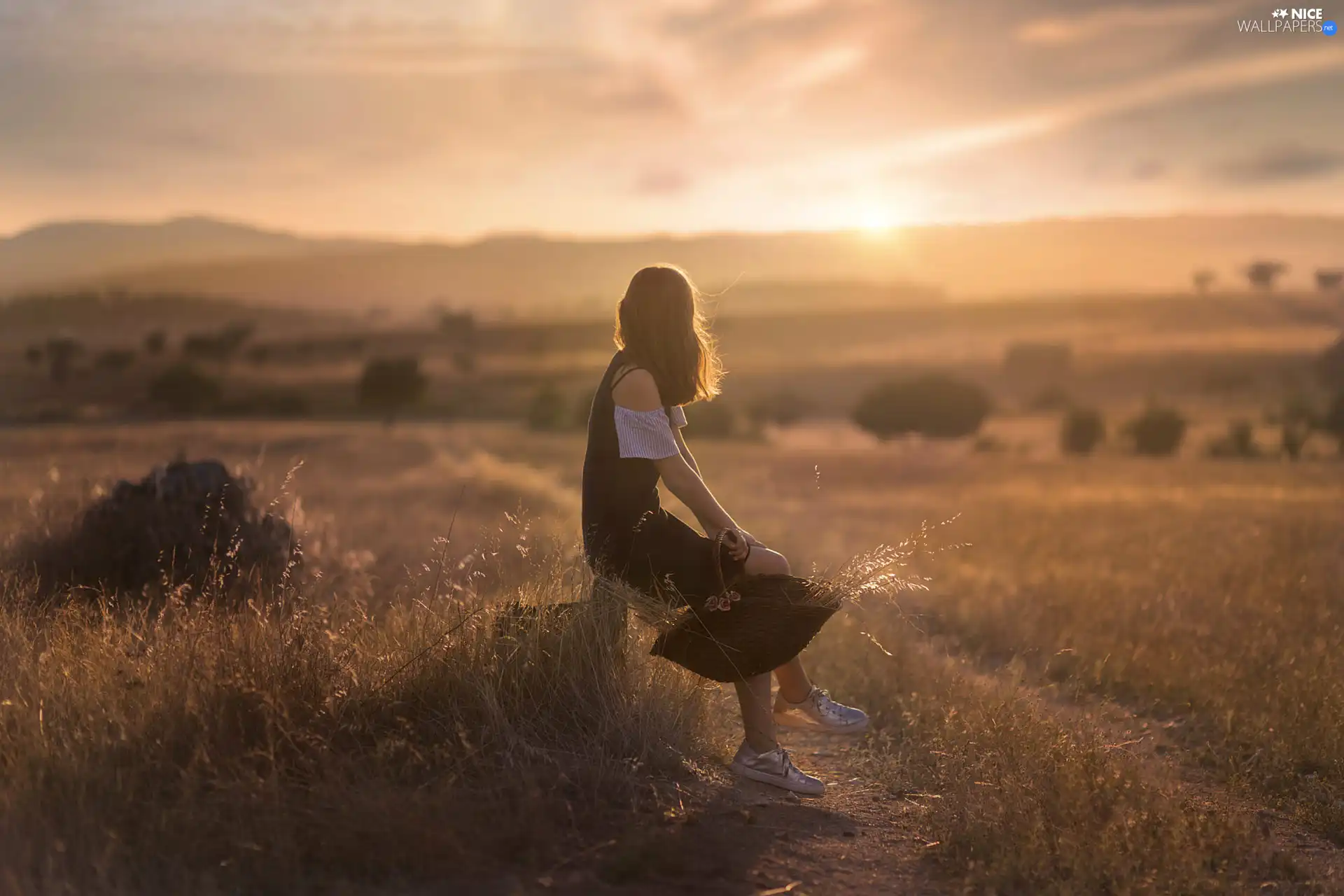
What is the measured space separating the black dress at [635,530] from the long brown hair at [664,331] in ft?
0.45

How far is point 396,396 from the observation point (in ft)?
177

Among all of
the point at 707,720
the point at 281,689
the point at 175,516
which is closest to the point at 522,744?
the point at 281,689

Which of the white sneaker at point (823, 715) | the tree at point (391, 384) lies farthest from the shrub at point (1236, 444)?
the white sneaker at point (823, 715)

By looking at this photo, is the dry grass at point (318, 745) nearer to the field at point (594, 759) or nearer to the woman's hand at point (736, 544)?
the field at point (594, 759)

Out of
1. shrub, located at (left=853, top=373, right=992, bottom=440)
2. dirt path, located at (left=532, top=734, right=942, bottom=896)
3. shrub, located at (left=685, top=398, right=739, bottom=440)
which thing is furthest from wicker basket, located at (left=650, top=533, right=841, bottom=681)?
shrub, located at (left=853, top=373, right=992, bottom=440)

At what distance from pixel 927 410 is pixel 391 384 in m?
27.1

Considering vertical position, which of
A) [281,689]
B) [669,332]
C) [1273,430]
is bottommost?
[1273,430]

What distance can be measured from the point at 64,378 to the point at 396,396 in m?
19.9

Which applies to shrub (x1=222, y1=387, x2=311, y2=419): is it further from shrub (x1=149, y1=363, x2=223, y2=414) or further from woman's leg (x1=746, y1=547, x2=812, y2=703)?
woman's leg (x1=746, y1=547, x2=812, y2=703)

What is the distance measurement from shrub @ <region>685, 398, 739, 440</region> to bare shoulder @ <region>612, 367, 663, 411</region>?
46455 mm

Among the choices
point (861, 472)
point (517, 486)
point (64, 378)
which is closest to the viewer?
point (517, 486)

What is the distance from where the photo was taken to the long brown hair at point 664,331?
5090 millimetres

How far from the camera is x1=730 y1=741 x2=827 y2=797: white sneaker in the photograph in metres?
5.10

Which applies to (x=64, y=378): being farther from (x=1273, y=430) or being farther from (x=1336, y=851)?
(x=1273, y=430)
